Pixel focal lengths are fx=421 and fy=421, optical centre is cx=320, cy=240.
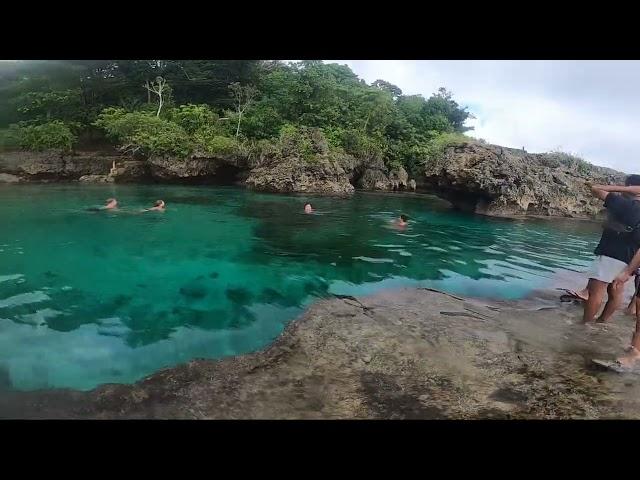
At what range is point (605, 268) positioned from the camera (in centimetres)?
404

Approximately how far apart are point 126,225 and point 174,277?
2.73 ft

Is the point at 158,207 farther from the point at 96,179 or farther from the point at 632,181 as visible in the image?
the point at 632,181

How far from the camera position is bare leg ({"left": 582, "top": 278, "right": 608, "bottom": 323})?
421 cm

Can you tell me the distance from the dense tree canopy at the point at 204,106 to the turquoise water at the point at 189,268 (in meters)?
0.59

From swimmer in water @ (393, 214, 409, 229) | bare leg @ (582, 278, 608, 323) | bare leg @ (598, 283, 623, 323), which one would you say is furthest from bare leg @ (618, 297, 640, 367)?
swimmer in water @ (393, 214, 409, 229)

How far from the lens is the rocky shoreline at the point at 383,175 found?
4445 millimetres

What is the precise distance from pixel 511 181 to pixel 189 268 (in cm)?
585

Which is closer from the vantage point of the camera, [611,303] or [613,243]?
[613,243]

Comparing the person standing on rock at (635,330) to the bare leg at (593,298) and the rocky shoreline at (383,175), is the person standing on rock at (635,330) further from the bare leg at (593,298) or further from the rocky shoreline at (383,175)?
the rocky shoreline at (383,175)

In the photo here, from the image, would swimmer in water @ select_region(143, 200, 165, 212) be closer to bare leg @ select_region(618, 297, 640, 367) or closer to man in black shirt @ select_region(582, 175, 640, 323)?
man in black shirt @ select_region(582, 175, 640, 323)

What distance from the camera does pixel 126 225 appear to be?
4297mm

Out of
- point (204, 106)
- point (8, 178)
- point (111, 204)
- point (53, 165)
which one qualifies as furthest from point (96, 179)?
point (204, 106)

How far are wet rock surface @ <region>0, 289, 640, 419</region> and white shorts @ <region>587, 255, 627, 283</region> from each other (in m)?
0.52
